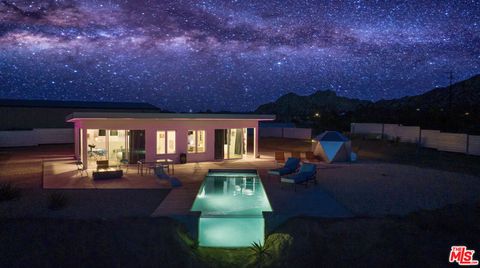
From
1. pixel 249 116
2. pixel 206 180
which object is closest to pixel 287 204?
pixel 206 180

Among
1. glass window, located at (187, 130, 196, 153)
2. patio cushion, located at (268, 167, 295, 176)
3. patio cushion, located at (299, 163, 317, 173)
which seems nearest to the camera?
patio cushion, located at (299, 163, 317, 173)

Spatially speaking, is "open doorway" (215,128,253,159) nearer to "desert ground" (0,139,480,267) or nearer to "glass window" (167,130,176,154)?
"glass window" (167,130,176,154)

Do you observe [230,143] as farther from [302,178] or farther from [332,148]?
[302,178]

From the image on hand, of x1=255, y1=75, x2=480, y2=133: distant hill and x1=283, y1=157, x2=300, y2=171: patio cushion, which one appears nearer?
x1=283, y1=157, x2=300, y2=171: patio cushion

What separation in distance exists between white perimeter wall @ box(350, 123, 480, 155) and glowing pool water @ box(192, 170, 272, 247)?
56.8 feet

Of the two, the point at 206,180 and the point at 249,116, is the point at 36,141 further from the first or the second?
the point at 206,180

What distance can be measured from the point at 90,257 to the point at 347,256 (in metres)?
5.21

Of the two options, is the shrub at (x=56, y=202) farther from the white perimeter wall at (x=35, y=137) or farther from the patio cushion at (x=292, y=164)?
the white perimeter wall at (x=35, y=137)

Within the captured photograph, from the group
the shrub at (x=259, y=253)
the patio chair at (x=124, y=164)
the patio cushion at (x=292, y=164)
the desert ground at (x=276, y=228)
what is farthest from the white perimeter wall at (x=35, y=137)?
the shrub at (x=259, y=253)

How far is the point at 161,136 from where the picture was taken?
17.8 m

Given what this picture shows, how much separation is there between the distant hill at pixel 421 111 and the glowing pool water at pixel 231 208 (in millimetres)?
30041

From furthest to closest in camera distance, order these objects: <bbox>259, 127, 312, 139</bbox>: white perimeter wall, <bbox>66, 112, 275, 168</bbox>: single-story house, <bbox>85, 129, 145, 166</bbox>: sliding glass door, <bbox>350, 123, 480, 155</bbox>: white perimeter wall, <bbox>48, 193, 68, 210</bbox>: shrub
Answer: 1. <bbox>259, 127, 312, 139</bbox>: white perimeter wall
2. <bbox>350, 123, 480, 155</bbox>: white perimeter wall
3. <bbox>85, 129, 145, 166</bbox>: sliding glass door
4. <bbox>66, 112, 275, 168</bbox>: single-story house
5. <bbox>48, 193, 68, 210</bbox>: shrub

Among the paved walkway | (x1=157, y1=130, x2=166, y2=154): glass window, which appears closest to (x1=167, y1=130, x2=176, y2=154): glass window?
(x1=157, y1=130, x2=166, y2=154): glass window

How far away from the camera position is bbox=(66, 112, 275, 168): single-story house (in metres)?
16.5
